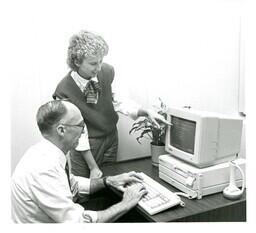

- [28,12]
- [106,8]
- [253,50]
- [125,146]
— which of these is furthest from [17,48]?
[253,50]

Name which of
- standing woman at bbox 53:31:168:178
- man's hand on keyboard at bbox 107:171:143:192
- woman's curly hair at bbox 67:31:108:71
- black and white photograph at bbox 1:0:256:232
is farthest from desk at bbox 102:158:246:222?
woman's curly hair at bbox 67:31:108:71

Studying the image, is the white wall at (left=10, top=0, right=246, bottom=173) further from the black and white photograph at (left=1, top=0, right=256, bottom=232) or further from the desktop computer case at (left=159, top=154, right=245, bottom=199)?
the desktop computer case at (left=159, top=154, right=245, bottom=199)

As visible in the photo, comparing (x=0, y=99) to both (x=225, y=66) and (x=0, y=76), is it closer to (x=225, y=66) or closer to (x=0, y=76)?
(x=0, y=76)

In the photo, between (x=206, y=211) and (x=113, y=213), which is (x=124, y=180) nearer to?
(x=113, y=213)

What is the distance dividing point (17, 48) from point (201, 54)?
1127 millimetres

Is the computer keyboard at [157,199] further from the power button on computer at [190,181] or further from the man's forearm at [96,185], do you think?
the man's forearm at [96,185]

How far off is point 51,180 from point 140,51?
979 millimetres

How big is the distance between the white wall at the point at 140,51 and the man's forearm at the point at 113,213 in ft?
1.72

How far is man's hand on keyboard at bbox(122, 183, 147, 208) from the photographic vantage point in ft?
5.65

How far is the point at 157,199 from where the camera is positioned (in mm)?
1701

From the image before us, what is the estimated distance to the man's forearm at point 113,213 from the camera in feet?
5.34

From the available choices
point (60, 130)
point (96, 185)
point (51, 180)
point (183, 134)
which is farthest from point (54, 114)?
point (183, 134)
